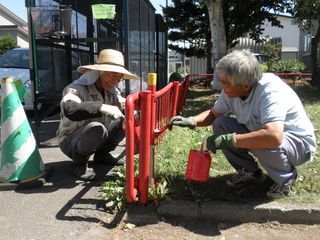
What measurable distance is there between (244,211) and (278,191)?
37cm

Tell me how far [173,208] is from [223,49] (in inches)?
444

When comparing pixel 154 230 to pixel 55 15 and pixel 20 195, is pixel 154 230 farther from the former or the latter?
pixel 55 15

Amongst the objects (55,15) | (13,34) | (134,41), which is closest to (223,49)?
(134,41)

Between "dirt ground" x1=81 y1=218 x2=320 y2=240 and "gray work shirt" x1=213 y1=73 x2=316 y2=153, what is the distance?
66 cm

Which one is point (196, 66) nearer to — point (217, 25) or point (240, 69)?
point (217, 25)

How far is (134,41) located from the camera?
6.60 metres

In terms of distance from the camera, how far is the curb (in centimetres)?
342

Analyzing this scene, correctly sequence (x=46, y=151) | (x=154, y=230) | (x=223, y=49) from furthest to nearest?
(x=223, y=49), (x=46, y=151), (x=154, y=230)

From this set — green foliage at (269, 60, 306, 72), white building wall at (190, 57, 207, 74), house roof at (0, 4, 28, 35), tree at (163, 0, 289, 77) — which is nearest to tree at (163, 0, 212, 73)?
tree at (163, 0, 289, 77)

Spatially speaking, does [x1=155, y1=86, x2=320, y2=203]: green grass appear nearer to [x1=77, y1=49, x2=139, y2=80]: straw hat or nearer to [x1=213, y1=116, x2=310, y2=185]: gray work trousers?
[x1=213, y1=116, x2=310, y2=185]: gray work trousers

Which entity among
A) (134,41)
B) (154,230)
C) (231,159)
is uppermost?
(134,41)

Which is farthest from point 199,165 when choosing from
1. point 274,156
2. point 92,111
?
point 92,111

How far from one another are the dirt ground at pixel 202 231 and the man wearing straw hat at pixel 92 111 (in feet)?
3.19

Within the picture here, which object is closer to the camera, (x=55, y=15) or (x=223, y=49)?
(x=55, y=15)
